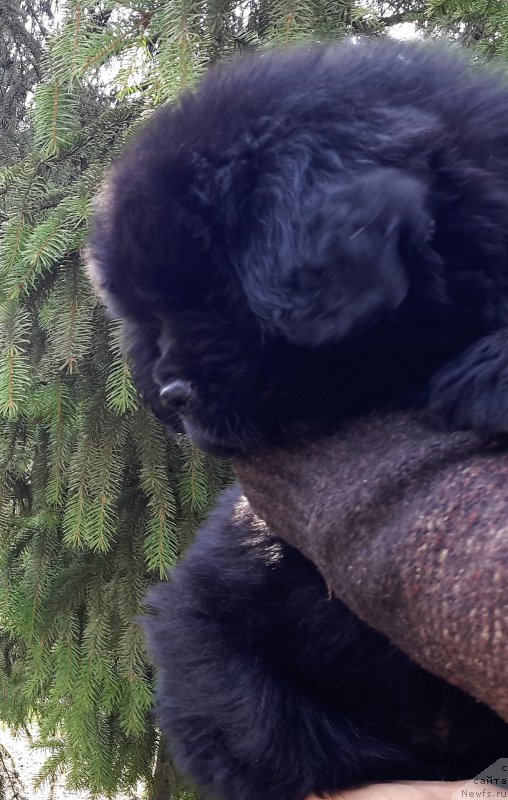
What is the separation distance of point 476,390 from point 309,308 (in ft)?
0.75

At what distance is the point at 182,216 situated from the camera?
103 cm

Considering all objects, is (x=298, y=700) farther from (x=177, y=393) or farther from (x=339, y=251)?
(x=339, y=251)

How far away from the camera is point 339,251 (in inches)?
35.4

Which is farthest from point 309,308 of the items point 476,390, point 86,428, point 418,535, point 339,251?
point 86,428

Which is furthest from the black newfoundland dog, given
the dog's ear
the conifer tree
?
the conifer tree

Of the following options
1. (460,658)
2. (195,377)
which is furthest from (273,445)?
(460,658)

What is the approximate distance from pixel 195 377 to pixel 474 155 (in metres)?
0.50

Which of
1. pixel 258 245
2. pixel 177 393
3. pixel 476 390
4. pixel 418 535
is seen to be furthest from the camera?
pixel 177 393

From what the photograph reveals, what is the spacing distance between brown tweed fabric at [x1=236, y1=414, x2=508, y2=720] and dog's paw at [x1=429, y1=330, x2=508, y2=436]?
2cm

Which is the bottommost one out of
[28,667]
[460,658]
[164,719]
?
[28,667]

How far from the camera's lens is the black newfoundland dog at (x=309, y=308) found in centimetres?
92

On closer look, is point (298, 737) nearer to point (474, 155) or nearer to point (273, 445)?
point (273, 445)

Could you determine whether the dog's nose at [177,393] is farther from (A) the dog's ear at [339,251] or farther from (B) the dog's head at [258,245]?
(A) the dog's ear at [339,251]

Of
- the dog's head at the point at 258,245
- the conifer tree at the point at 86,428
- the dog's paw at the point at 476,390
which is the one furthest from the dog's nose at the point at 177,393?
the conifer tree at the point at 86,428
